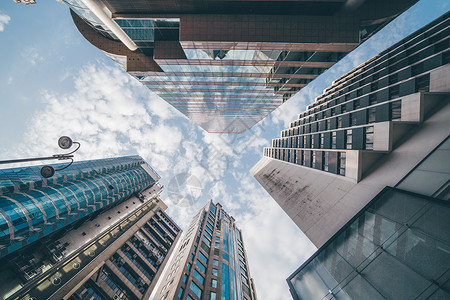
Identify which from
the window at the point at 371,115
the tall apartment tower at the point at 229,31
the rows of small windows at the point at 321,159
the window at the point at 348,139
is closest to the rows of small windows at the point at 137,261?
the tall apartment tower at the point at 229,31

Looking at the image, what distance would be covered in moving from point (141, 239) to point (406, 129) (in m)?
55.0

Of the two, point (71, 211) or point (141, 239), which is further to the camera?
point (141, 239)

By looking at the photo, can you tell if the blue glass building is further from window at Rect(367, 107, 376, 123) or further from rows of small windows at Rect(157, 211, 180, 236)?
window at Rect(367, 107, 376, 123)

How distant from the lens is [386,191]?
10.2 m

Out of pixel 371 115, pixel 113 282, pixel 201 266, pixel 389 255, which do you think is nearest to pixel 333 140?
pixel 371 115

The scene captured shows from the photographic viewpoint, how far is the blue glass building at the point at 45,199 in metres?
22.6

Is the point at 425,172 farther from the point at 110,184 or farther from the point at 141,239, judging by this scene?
the point at 110,184

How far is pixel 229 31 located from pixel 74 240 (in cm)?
4620

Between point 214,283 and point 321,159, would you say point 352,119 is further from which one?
point 214,283


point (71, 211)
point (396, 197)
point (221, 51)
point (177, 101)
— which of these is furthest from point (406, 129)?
point (71, 211)

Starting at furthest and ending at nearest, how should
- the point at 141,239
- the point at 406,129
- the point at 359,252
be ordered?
1. the point at 141,239
2. the point at 406,129
3. the point at 359,252

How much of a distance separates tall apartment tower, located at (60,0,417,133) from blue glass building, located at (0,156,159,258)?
89.3ft

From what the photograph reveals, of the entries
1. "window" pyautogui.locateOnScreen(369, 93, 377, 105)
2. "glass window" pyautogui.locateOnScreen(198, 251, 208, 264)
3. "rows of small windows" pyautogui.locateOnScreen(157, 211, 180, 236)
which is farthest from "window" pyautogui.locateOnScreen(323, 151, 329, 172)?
"rows of small windows" pyautogui.locateOnScreen(157, 211, 180, 236)

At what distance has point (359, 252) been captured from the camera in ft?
30.1
